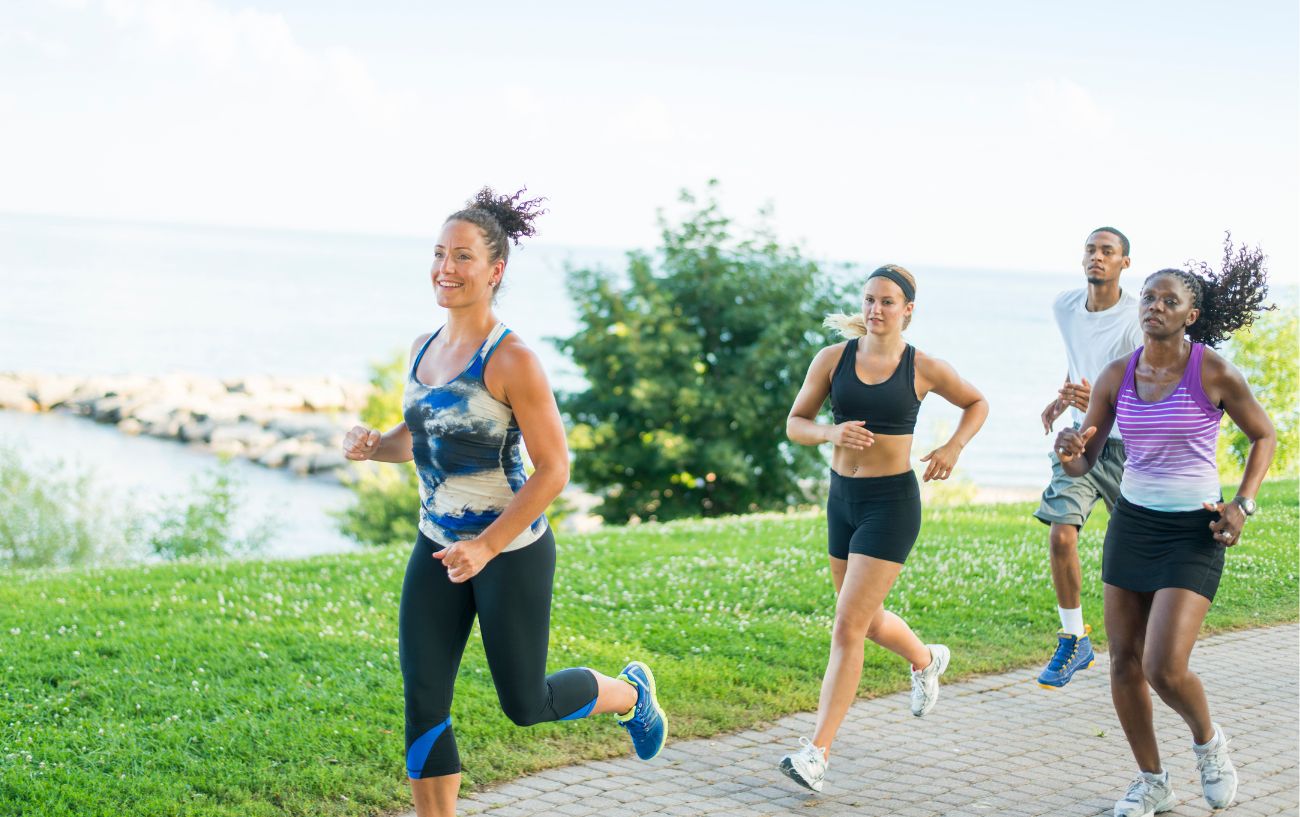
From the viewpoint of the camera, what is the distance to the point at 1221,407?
5.41 m

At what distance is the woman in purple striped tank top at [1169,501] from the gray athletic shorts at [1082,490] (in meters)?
1.72

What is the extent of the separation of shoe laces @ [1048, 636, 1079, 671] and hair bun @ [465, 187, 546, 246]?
4.27 metres

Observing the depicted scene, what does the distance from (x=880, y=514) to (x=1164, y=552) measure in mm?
1239

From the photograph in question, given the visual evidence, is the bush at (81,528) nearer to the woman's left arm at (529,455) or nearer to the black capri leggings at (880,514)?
the black capri leggings at (880,514)

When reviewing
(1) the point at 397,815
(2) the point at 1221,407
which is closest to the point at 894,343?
(2) the point at 1221,407

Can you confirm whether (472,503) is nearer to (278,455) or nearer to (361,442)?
(361,442)

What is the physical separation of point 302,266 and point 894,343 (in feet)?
568

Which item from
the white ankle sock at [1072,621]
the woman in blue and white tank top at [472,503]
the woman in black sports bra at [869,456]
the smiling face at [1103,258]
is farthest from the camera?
the white ankle sock at [1072,621]

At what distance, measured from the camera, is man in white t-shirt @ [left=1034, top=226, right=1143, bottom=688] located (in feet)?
23.5

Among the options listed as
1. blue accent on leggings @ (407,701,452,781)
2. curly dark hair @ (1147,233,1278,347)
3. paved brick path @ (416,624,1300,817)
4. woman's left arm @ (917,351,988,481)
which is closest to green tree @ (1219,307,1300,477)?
paved brick path @ (416,624,1300,817)

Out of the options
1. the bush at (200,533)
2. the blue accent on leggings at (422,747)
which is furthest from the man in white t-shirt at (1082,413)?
the bush at (200,533)

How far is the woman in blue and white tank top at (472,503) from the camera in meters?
4.51

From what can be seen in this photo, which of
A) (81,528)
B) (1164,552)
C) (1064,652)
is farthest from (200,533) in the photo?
(1164,552)

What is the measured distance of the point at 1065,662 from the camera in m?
7.48
